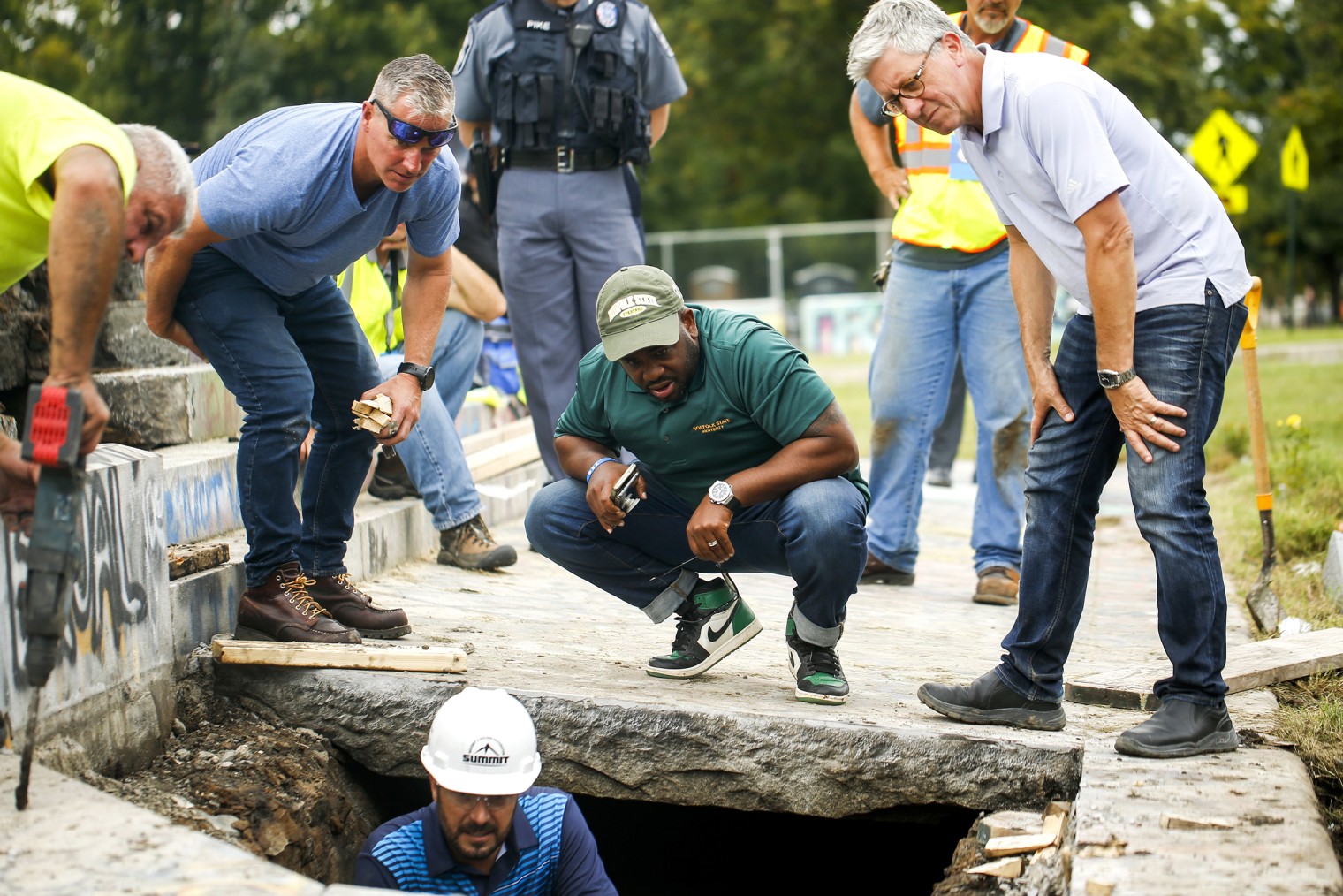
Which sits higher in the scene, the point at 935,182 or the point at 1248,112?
the point at 1248,112

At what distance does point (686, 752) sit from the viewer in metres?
3.66

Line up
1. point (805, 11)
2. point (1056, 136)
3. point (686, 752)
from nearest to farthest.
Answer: point (1056, 136) < point (686, 752) < point (805, 11)

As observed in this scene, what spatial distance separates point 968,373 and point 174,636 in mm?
3059

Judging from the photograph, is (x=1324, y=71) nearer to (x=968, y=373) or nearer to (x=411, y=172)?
(x=968, y=373)

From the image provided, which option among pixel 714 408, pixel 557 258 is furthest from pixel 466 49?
pixel 714 408

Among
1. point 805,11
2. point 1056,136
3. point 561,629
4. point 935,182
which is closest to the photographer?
point 1056,136

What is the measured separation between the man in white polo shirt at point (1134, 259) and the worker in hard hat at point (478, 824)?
1.47 meters

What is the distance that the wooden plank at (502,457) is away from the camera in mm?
6566

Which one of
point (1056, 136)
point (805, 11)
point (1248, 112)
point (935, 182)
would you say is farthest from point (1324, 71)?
point (1056, 136)

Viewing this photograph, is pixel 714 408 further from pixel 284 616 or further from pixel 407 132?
pixel 284 616

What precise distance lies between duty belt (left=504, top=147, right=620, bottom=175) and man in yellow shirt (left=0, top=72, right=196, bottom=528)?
2752mm

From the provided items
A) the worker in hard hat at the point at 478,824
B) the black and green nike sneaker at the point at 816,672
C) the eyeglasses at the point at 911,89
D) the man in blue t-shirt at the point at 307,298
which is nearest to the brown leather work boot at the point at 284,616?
the man in blue t-shirt at the point at 307,298

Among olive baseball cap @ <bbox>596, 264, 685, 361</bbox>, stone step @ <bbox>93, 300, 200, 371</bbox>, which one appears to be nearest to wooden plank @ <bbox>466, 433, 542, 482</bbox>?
stone step @ <bbox>93, 300, 200, 371</bbox>

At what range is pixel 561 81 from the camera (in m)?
5.48
